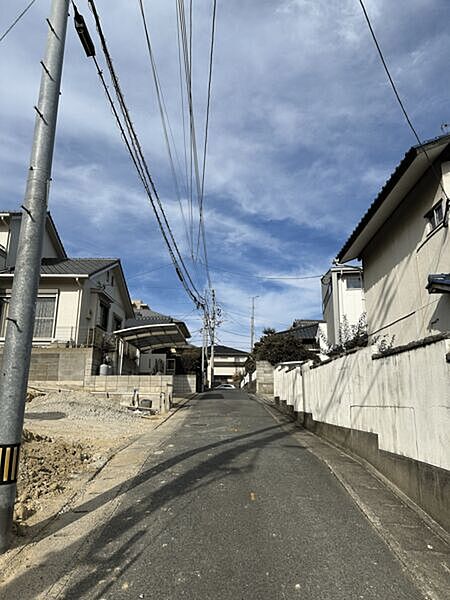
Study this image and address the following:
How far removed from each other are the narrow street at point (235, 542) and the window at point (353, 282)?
1872 centimetres

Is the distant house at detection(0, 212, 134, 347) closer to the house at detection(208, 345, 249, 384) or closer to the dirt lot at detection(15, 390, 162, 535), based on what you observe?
the dirt lot at detection(15, 390, 162, 535)

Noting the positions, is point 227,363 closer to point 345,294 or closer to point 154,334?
point 345,294

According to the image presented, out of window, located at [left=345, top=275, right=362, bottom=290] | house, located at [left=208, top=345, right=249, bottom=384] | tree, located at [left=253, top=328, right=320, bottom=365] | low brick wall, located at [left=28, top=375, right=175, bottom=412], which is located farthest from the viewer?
house, located at [left=208, top=345, right=249, bottom=384]

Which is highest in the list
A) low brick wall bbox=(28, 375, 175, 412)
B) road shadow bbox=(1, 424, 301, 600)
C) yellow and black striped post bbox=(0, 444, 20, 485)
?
low brick wall bbox=(28, 375, 175, 412)

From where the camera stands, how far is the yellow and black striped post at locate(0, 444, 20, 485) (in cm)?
393

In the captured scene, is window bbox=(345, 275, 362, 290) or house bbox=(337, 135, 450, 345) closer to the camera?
house bbox=(337, 135, 450, 345)

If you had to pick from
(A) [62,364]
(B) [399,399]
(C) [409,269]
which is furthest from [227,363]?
(B) [399,399]

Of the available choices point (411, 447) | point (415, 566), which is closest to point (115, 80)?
point (411, 447)

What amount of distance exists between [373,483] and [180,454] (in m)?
3.28

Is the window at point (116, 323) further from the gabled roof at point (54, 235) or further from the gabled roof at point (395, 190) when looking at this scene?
the gabled roof at point (395, 190)

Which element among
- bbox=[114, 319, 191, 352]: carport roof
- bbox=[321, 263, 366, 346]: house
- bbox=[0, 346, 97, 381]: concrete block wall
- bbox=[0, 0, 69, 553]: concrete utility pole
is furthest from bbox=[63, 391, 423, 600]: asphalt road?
bbox=[321, 263, 366, 346]: house

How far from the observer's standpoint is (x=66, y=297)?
19.5 metres

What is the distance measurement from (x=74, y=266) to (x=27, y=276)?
17525 millimetres

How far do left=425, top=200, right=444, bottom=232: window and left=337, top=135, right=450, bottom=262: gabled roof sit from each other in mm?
784
